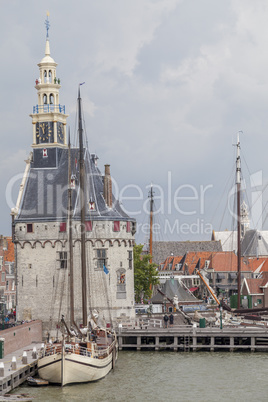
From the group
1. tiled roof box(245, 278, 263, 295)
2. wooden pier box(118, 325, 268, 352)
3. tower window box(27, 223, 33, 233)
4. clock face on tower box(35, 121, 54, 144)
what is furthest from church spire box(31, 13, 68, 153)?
tiled roof box(245, 278, 263, 295)

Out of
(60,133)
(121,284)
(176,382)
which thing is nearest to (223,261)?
(121,284)

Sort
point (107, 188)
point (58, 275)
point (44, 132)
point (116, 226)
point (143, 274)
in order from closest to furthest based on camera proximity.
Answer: point (58, 275) → point (116, 226) → point (107, 188) → point (44, 132) → point (143, 274)

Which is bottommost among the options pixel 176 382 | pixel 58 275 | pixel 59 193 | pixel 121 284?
pixel 176 382

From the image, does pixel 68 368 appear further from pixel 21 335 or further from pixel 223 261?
pixel 223 261

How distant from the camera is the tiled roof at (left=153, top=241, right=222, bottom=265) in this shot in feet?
510

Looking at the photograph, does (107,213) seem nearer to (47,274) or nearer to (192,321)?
(47,274)

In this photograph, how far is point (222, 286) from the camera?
125 metres

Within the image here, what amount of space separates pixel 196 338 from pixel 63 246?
14.9 m

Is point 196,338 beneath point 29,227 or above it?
beneath

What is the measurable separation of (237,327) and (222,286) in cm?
6455

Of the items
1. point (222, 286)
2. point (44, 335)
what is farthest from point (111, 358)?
point (222, 286)

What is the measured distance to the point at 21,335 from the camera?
2078 inches

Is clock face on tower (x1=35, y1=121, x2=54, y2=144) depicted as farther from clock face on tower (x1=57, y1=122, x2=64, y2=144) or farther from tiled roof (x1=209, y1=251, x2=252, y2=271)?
tiled roof (x1=209, y1=251, x2=252, y2=271)

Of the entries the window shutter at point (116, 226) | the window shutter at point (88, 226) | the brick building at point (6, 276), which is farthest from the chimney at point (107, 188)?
the brick building at point (6, 276)
